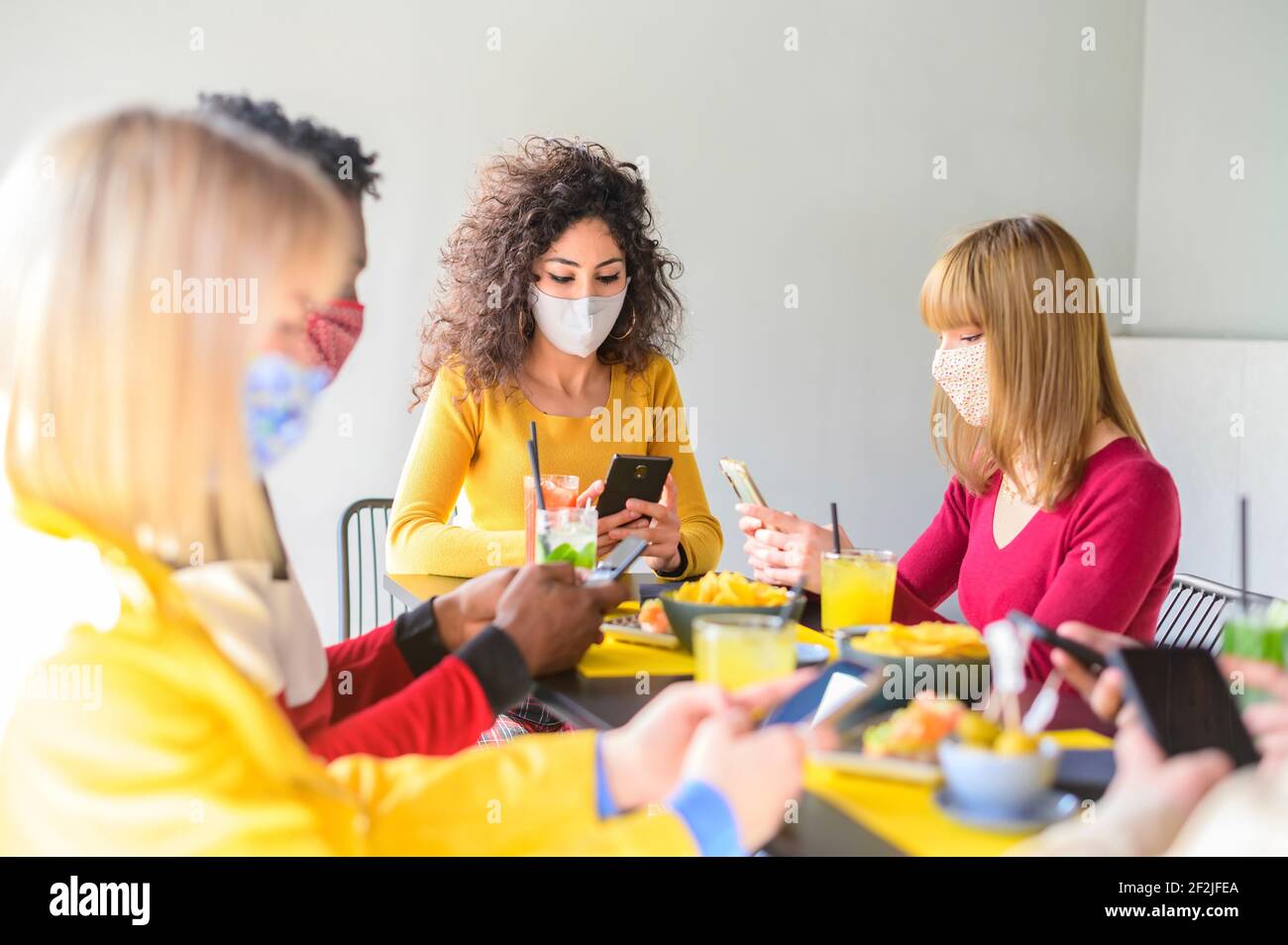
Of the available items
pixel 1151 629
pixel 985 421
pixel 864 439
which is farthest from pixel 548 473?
pixel 864 439

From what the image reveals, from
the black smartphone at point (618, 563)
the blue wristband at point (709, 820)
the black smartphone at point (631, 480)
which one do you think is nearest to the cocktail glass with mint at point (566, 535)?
the black smartphone at point (618, 563)

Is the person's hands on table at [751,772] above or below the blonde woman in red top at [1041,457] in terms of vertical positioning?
below

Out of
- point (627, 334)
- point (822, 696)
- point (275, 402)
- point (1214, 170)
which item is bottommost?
point (822, 696)

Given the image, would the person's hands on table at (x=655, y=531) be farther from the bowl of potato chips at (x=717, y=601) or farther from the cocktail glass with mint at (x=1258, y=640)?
the cocktail glass with mint at (x=1258, y=640)

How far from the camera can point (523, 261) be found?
8.82 ft

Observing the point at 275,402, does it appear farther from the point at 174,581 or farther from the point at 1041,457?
the point at 1041,457

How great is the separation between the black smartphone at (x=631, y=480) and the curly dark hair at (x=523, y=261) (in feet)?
1.71

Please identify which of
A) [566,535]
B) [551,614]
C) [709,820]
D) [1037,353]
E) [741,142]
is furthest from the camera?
[741,142]

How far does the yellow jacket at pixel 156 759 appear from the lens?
81 centimetres

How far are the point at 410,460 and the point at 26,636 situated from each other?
1709mm

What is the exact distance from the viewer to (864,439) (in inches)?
158

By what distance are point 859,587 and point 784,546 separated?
334 mm

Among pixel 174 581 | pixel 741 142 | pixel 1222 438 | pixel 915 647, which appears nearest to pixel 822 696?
pixel 915 647
